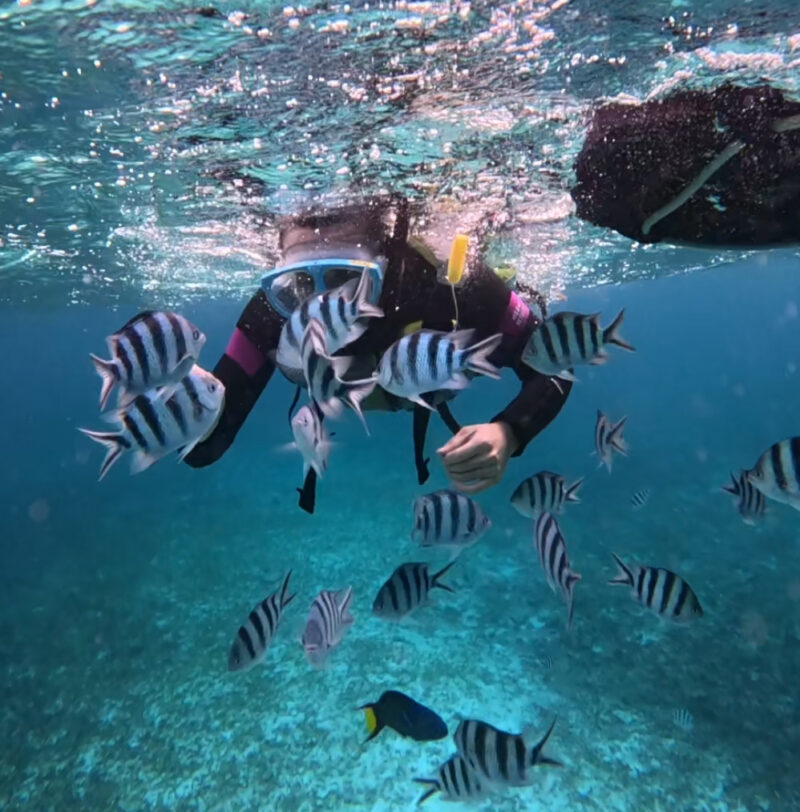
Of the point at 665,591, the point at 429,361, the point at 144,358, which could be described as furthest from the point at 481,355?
the point at 665,591

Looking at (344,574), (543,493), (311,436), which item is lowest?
(344,574)

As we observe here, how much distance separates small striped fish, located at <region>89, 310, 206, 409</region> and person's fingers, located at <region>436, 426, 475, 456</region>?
1.67m

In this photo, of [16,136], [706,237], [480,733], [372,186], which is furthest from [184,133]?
[480,733]

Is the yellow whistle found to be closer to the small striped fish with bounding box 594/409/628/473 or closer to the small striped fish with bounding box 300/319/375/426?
the small striped fish with bounding box 300/319/375/426

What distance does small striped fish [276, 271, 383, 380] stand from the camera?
2908 mm

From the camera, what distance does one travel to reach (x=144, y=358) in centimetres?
276

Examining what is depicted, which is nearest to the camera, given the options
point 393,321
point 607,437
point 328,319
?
point 328,319

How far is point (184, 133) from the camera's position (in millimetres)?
7984

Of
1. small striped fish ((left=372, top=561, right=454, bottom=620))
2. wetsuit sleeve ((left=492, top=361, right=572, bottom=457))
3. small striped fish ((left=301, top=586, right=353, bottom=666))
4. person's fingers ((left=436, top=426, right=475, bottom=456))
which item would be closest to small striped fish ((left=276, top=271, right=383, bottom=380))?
person's fingers ((left=436, top=426, right=475, bottom=456))

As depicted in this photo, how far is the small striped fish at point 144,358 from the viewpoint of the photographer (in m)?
2.74

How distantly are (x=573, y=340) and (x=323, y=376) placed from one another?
217 centimetres

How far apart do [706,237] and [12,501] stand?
3724 cm

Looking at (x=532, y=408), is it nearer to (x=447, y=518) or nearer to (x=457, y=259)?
(x=447, y=518)

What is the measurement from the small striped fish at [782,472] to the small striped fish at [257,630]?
13.0 ft
